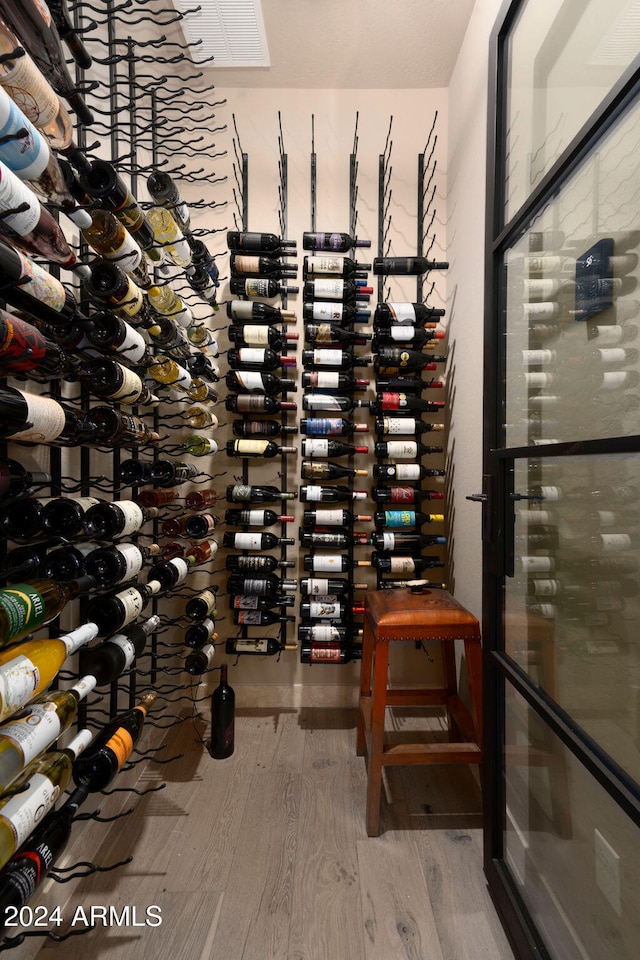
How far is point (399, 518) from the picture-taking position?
1.99 m

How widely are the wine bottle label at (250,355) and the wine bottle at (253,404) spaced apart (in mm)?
150

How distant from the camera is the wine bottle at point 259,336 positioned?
1.98 metres

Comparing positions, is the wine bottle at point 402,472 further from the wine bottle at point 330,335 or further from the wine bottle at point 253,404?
the wine bottle at point 330,335

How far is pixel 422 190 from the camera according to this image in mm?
2139

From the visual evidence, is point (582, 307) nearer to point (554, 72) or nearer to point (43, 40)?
point (554, 72)

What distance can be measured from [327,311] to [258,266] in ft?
1.22

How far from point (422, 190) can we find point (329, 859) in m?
2.67

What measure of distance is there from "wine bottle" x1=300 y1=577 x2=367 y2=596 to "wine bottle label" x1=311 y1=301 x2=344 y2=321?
115 cm

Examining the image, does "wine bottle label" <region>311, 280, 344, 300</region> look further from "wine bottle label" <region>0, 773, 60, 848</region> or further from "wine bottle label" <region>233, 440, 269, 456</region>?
"wine bottle label" <region>0, 773, 60, 848</region>

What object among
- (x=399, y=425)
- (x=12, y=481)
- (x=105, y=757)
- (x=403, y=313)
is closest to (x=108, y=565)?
(x=12, y=481)

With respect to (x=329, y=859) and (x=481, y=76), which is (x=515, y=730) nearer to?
→ (x=329, y=859)

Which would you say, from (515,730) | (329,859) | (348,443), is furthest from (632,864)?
(348,443)

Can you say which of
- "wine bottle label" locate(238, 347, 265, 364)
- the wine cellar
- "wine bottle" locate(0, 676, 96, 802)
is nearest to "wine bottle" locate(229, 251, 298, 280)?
the wine cellar

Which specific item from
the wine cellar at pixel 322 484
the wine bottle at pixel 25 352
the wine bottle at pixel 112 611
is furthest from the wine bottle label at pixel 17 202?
the wine bottle at pixel 112 611
